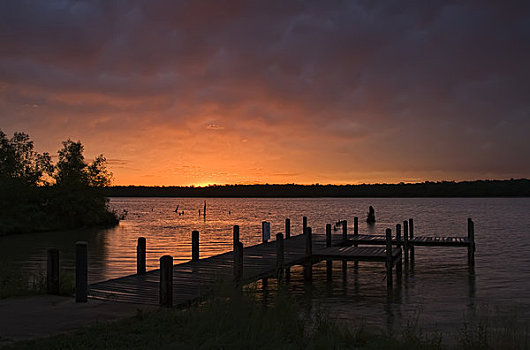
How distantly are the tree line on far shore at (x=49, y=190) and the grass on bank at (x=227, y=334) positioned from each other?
41428 mm

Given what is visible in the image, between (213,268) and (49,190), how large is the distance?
4129cm

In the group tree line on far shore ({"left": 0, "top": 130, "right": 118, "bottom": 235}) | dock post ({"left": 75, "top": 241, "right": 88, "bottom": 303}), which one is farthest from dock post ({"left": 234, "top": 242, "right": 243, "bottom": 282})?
tree line on far shore ({"left": 0, "top": 130, "right": 118, "bottom": 235})

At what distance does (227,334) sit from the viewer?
8719 millimetres

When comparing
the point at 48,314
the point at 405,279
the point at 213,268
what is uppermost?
the point at 48,314

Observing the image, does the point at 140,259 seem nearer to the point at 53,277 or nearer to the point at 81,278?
the point at 53,277

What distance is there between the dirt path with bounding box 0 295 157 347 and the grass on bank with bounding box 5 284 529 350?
21.5 inches

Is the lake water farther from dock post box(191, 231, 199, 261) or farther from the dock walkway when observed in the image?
dock post box(191, 231, 199, 261)

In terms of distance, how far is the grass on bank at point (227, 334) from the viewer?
830cm

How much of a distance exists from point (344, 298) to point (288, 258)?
10.2 feet

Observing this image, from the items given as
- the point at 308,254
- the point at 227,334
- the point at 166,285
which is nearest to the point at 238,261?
the point at 166,285

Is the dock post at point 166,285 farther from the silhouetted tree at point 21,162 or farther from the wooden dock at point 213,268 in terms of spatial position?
the silhouetted tree at point 21,162

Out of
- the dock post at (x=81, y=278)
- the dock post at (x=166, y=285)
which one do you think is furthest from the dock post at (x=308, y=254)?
the dock post at (x=81, y=278)

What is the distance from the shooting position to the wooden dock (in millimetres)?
11836

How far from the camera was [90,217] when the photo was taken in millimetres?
56062
